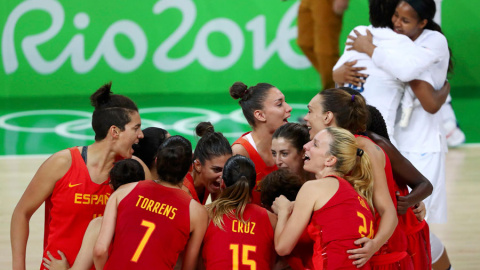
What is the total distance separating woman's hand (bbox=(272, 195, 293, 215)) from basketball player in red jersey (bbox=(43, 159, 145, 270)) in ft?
1.94

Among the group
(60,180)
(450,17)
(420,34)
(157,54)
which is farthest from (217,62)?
(60,180)

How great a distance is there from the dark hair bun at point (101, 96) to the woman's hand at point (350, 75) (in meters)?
1.66

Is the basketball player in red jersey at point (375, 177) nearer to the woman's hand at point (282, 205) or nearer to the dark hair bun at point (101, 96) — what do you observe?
the woman's hand at point (282, 205)

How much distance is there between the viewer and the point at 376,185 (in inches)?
124

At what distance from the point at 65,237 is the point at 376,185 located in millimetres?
1386

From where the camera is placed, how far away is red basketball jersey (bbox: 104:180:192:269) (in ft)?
9.36

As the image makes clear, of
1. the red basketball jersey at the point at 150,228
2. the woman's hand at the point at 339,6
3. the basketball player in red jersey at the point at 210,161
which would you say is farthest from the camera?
the woman's hand at the point at 339,6

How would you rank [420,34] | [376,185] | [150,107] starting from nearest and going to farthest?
[376,185] → [420,34] → [150,107]

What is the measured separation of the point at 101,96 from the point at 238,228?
35.0 inches

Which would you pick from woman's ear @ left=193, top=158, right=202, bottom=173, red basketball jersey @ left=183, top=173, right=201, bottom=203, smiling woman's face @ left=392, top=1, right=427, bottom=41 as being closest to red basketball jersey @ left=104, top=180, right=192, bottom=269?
red basketball jersey @ left=183, top=173, right=201, bottom=203

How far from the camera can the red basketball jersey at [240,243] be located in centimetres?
296

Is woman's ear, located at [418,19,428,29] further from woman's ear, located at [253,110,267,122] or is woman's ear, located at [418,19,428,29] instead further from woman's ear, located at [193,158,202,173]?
woman's ear, located at [193,158,202,173]

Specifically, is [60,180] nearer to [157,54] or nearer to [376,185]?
[376,185]

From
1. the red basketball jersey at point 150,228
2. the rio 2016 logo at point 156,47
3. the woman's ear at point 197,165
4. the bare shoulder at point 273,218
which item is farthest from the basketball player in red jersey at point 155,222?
the rio 2016 logo at point 156,47
